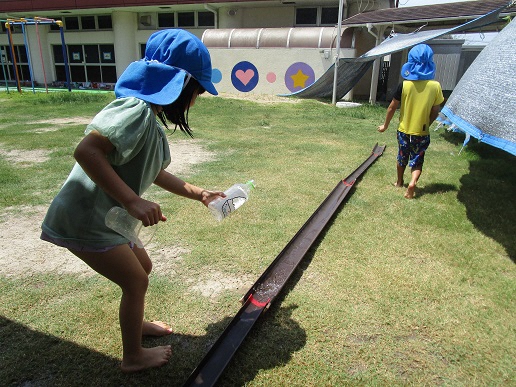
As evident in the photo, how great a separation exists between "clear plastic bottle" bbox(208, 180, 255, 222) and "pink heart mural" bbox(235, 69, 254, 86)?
15.1 m

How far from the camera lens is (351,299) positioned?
266 cm

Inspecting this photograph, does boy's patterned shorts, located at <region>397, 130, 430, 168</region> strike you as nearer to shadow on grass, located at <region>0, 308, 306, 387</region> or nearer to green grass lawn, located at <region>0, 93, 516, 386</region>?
green grass lawn, located at <region>0, 93, 516, 386</region>

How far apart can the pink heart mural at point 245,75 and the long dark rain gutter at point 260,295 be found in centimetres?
1336

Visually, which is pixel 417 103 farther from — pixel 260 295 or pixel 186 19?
pixel 186 19

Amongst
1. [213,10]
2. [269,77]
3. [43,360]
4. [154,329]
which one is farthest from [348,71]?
[43,360]

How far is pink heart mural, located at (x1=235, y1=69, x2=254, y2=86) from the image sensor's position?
54.7 ft

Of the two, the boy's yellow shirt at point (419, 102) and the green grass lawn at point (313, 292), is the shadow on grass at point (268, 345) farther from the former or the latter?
the boy's yellow shirt at point (419, 102)

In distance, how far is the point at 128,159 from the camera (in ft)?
5.17

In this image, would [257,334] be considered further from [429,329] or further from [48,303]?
[48,303]

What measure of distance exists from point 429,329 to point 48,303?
238cm

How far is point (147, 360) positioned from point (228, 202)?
90 cm

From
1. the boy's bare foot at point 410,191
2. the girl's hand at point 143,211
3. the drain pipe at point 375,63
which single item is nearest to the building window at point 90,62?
the drain pipe at point 375,63

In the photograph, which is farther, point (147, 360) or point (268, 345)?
point (268, 345)

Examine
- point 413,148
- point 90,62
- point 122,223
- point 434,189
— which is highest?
point 122,223
